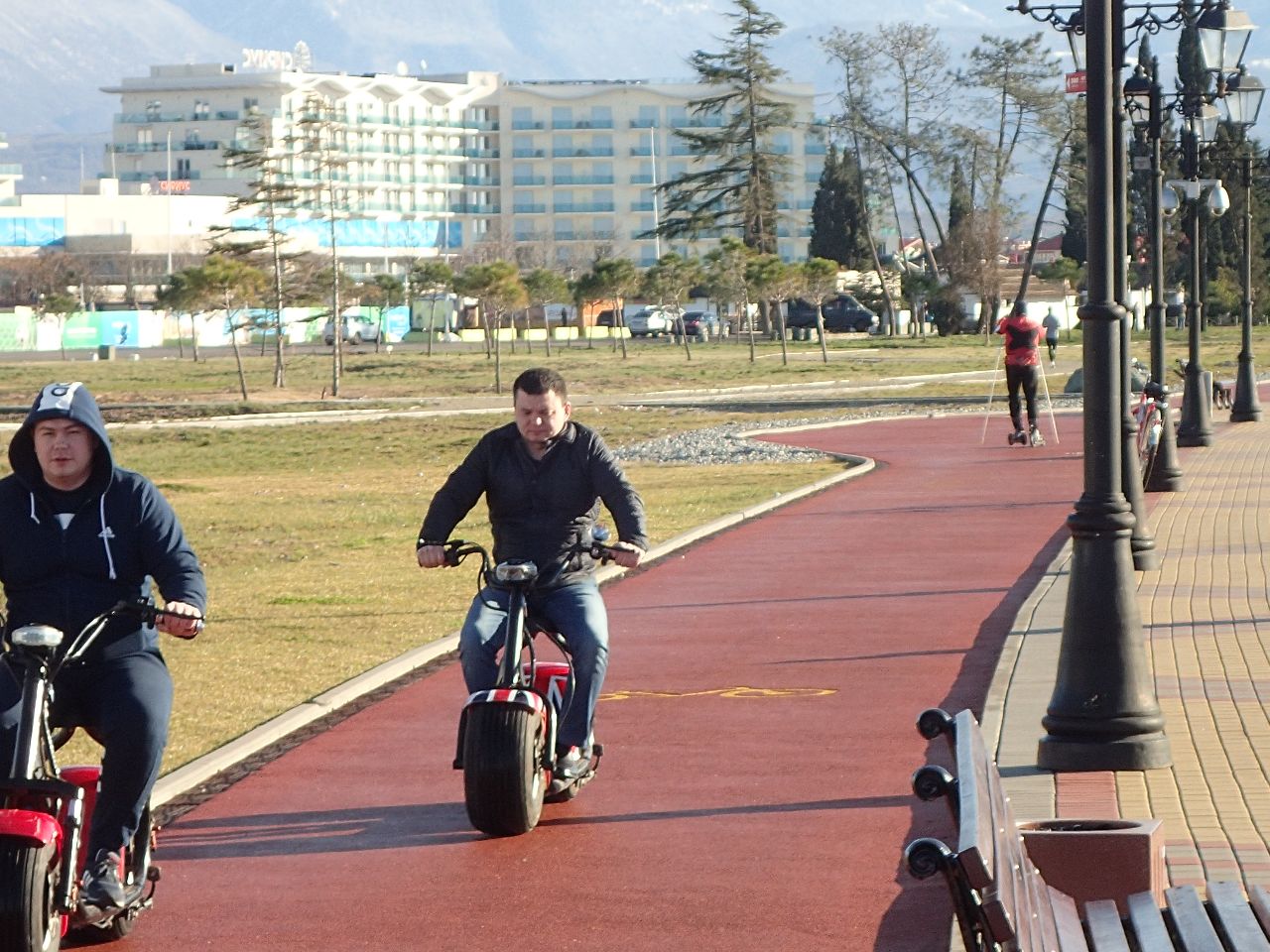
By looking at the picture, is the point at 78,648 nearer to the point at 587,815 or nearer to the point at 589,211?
the point at 587,815

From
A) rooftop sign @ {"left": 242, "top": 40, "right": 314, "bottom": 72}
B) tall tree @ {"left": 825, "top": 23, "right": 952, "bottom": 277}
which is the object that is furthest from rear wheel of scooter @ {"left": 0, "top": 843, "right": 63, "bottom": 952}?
rooftop sign @ {"left": 242, "top": 40, "right": 314, "bottom": 72}

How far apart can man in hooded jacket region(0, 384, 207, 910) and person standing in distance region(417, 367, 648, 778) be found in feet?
5.27

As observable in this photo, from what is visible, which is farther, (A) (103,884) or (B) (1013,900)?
(A) (103,884)

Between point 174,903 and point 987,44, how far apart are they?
8316 cm

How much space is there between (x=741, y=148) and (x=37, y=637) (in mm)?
92494

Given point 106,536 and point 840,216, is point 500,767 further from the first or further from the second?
point 840,216

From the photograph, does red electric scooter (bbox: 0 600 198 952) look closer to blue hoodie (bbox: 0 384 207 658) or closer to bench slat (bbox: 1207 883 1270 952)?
blue hoodie (bbox: 0 384 207 658)

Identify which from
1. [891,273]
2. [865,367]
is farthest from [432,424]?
[891,273]

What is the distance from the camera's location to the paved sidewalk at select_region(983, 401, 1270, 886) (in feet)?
21.2

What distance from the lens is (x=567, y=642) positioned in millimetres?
7277

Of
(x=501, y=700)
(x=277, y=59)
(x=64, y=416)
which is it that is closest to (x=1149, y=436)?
(x=501, y=700)

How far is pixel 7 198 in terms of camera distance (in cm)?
12581

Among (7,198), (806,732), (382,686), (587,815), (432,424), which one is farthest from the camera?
(7,198)

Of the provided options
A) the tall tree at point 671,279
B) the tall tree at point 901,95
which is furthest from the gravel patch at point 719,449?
the tall tree at point 901,95
